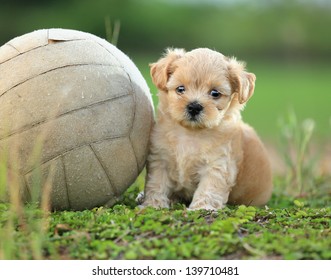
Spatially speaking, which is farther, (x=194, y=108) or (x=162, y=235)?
(x=194, y=108)

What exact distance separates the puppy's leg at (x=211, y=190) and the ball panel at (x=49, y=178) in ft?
3.97

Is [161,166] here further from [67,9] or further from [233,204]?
[67,9]

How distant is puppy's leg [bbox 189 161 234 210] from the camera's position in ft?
19.5

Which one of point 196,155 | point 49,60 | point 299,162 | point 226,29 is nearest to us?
point 49,60

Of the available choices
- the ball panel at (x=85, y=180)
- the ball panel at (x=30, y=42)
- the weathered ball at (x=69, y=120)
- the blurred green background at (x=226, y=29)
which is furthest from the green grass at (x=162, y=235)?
the blurred green background at (x=226, y=29)

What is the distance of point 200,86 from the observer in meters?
5.83

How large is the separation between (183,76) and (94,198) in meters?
1.35

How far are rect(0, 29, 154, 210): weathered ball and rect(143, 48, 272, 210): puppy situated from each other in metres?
0.24

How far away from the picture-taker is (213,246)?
4.65 metres

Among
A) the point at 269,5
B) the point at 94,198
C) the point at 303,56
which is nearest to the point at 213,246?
the point at 94,198

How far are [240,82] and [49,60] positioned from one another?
173 centimetres

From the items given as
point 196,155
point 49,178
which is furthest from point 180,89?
point 49,178

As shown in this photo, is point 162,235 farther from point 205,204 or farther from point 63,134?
point 63,134

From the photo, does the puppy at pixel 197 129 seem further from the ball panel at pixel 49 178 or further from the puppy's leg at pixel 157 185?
the ball panel at pixel 49 178
